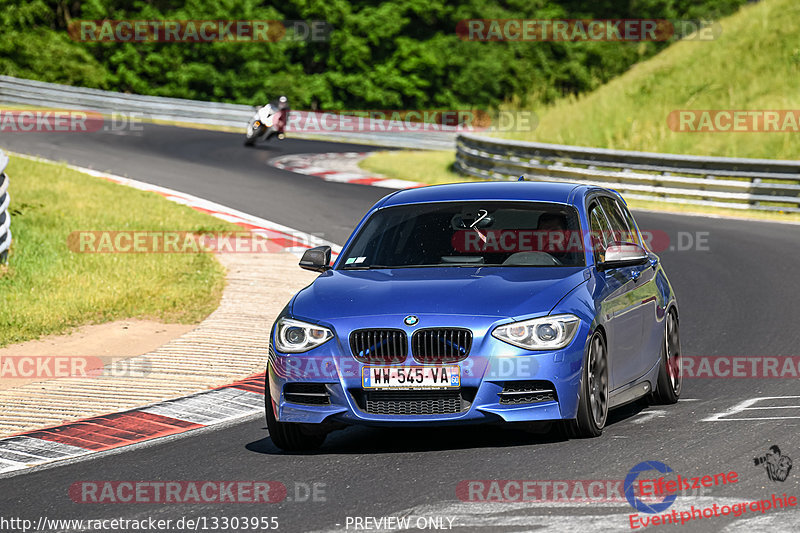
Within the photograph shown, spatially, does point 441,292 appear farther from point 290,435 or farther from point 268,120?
point 268,120

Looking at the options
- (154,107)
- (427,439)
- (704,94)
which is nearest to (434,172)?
(704,94)

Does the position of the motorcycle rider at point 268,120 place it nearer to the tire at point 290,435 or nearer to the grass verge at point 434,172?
the grass verge at point 434,172

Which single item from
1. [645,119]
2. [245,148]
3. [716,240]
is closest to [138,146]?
[245,148]

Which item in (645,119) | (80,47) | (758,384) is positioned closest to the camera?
(758,384)

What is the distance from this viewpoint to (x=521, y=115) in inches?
1405

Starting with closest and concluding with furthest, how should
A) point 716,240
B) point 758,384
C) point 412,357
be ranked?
point 412,357, point 758,384, point 716,240

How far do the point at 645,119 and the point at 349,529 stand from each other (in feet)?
95.2

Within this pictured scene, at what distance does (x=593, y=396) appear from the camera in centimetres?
752

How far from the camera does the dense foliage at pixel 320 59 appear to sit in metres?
57.7

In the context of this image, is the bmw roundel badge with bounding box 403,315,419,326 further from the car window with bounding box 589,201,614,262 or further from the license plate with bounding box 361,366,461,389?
the car window with bounding box 589,201,614,262

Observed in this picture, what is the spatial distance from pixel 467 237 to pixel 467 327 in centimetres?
148

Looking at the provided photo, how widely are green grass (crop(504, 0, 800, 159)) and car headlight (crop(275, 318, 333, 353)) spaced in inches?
938

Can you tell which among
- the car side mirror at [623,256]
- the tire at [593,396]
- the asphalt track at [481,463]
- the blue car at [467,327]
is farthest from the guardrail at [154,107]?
the tire at [593,396]

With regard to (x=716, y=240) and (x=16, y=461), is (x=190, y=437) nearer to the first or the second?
(x=16, y=461)
